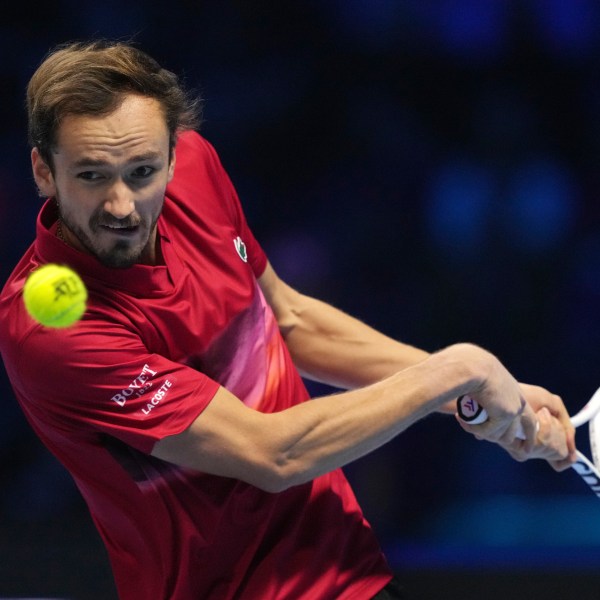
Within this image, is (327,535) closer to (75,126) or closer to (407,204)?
(75,126)

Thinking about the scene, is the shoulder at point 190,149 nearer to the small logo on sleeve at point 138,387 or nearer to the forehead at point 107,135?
the forehead at point 107,135

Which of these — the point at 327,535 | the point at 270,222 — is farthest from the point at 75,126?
the point at 270,222

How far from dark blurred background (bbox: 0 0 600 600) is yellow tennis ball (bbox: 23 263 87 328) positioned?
2.90m

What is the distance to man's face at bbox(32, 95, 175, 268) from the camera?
2.61 meters

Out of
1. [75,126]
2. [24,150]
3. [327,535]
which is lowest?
[327,535]

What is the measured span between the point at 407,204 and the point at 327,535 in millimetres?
2743

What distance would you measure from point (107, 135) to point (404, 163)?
302cm

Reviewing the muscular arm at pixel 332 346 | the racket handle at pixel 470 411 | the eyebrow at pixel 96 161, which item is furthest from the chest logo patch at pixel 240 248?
the racket handle at pixel 470 411

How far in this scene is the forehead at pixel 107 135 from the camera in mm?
2598

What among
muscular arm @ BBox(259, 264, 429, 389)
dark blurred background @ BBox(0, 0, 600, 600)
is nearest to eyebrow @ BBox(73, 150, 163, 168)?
muscular arm @ BBox(259, 264, 429, 389)

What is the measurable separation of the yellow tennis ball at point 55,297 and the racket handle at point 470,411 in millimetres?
886

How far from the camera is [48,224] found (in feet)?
9.14

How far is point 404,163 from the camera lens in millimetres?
5488

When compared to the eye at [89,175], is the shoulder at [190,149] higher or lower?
higher
